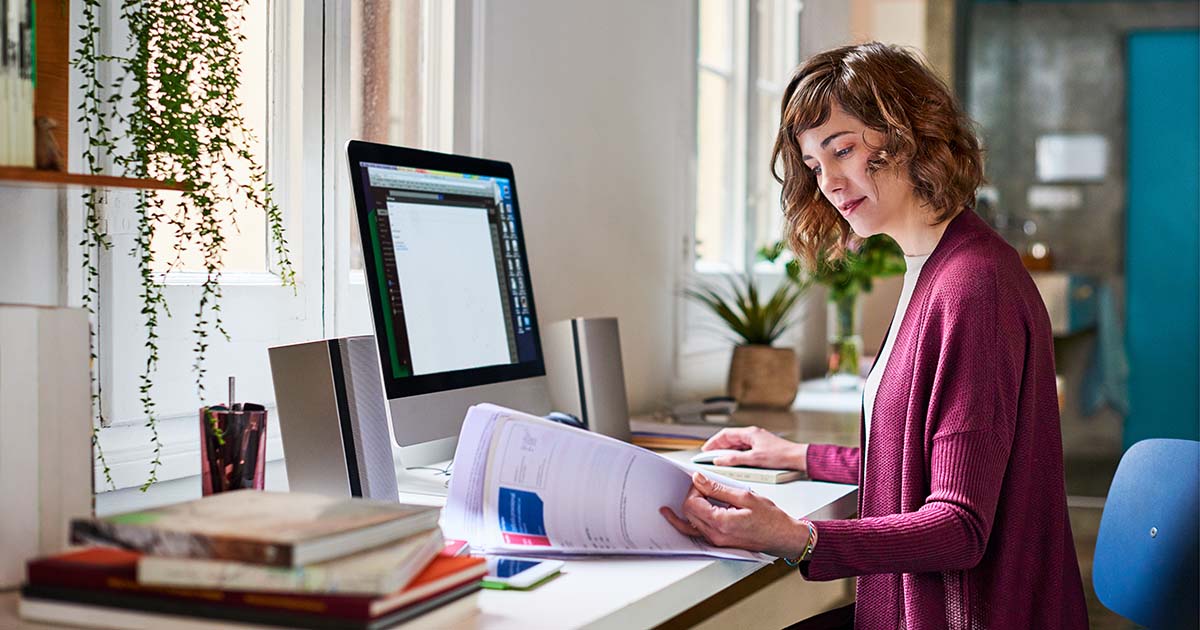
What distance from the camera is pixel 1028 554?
4.75 feet

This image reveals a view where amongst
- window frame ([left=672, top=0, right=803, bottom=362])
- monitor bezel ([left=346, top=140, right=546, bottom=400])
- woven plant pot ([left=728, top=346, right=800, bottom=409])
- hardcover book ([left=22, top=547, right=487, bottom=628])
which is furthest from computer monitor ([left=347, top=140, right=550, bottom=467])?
window frame ([left=672, top=0, right=803, bottom=362])

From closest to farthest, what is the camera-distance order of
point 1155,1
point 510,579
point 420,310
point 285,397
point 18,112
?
point 18,112
point 510,579
point 285,397
point 420,310
point 1155,1

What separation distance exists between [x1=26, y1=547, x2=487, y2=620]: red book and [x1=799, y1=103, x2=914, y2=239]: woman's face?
0.87m

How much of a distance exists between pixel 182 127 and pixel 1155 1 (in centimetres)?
588

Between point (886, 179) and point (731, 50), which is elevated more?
point (731, 50)

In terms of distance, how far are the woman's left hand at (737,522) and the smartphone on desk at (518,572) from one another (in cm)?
14

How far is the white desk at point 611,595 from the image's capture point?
1067 millimetres

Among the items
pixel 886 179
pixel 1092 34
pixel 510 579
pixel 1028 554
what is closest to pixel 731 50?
pixel 886 179

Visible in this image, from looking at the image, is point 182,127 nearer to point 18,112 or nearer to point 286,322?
point 18,112

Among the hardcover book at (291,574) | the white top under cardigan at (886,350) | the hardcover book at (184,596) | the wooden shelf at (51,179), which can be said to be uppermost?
the wooden shelf at (51,179)

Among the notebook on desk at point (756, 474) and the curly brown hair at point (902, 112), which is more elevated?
the curly brown hair at point (902, 112)

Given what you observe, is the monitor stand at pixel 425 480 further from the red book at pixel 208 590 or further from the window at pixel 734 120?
the window at pixel 734 120

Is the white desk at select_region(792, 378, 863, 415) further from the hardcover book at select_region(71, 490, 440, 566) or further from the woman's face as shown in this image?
the hardcover book at select_region(71, 490, 440, 566)

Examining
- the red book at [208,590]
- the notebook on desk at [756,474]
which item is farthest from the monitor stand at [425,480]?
the red book at [208,590]
